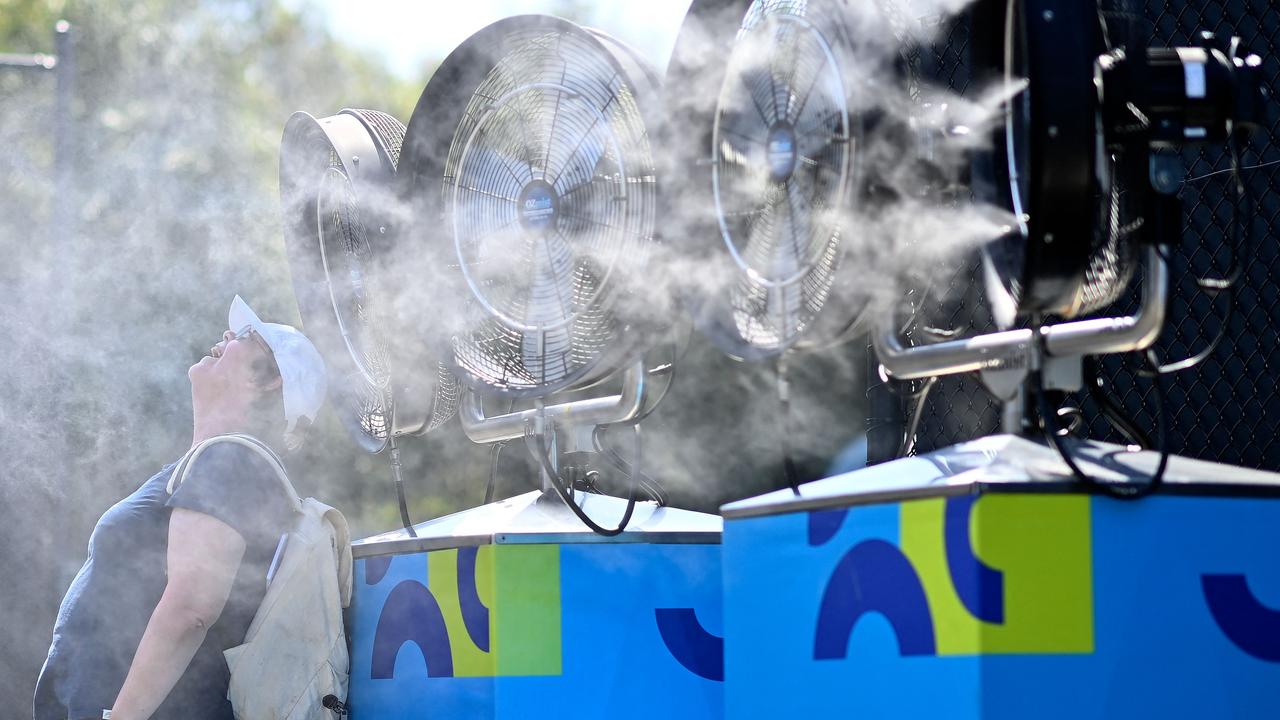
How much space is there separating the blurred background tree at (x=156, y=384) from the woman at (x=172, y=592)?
1.70 m

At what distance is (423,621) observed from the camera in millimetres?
3793

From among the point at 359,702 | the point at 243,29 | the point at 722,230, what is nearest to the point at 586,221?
the point at 722,230

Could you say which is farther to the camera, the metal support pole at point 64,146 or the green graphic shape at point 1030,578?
the metal support pole at point 64,146

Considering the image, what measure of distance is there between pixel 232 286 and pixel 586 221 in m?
4.84

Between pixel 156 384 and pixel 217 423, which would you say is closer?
pixel 217 423

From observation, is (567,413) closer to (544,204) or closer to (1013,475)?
(544,204)

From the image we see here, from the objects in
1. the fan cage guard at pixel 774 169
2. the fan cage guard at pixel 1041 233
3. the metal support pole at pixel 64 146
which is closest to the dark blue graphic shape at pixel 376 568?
the fan cage guard at pixel 774 169

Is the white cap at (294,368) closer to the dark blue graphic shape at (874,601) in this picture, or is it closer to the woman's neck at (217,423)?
the woman's neck at (217,423)

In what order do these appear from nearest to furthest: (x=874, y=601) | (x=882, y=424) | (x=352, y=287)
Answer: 1. (x=874, y=601)
2. (x=352, y=287)
3. (x=882, y=424)

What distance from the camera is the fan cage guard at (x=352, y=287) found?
13.7ft

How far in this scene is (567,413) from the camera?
3664 millimetres

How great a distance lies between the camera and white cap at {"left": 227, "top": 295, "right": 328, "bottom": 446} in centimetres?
434

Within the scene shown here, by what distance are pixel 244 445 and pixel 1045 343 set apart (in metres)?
2.22

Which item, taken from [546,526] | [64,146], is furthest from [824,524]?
[64,146]
